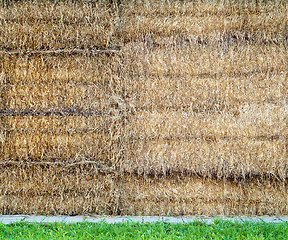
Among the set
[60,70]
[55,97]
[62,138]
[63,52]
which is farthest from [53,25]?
[62,138]

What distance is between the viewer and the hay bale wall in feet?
15.3

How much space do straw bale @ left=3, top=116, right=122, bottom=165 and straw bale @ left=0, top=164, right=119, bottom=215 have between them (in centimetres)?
17

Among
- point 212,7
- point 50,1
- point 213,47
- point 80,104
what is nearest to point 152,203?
point 80,104

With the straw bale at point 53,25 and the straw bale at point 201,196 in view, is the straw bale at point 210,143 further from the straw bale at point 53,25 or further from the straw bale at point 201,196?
the straw bale at point 53,25

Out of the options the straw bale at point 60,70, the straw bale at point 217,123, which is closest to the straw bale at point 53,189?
the straw bale at point 217,123

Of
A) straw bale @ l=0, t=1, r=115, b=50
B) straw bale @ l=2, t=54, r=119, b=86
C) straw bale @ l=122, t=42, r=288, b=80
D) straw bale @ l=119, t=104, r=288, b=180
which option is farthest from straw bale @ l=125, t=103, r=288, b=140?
straw bale @ l=0, t=1, r=115, b=50

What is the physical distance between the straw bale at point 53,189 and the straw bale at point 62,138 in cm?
17

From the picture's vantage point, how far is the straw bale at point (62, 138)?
4691mm

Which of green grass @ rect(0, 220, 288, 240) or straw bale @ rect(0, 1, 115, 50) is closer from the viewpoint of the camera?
green grass @ rect(0, 220, 288, 240)

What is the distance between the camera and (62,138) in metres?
4.71

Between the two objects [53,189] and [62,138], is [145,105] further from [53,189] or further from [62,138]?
[53,189]

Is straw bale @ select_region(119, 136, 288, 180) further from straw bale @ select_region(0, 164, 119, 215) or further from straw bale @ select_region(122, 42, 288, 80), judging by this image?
straw bale @ select_region(122, 42, 288, 80)

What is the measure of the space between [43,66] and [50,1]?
2.95 feet

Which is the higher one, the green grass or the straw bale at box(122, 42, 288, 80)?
the straw bale at box(122, 42, 288, 80)
